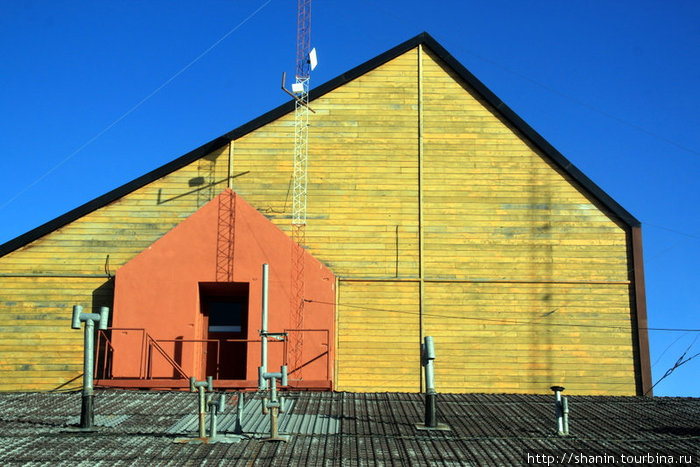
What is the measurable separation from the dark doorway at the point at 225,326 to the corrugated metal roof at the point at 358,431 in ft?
18.0

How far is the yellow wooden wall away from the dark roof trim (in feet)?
0.72

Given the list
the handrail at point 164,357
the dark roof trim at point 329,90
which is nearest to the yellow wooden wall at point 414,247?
the dark roof trim at point 329,90

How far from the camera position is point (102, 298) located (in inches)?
902

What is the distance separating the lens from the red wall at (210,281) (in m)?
21.7

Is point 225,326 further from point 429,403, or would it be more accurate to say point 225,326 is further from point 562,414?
point 562,414

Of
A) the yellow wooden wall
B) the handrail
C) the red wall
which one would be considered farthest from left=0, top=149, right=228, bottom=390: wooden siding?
the handrail

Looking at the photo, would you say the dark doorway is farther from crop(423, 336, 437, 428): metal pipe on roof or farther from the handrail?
crop(423, 336, 437, 428): metal pipe on roof

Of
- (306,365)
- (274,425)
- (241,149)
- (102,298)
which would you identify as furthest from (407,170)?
(274,425)

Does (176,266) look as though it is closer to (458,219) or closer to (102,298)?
(102,298)

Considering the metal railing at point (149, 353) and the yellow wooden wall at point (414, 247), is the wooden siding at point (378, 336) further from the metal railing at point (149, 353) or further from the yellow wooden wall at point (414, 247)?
the metal railing at point (149, 353)

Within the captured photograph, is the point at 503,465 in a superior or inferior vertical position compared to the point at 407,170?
inferior

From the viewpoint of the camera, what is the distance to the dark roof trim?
23469 mm

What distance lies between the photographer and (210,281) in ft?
72.9

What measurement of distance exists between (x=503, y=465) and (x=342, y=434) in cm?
283
